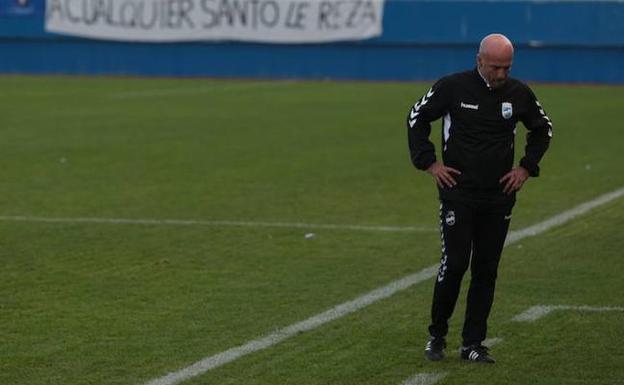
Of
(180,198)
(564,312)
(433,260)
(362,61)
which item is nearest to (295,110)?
(362,61)

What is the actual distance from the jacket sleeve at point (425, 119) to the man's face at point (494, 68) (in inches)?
10.2

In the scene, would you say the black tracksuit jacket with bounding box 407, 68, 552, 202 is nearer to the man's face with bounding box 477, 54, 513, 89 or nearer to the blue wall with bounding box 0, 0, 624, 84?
the man's face with bounding box 477, 54, 513, 89

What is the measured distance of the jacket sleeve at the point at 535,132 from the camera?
8.77 meters

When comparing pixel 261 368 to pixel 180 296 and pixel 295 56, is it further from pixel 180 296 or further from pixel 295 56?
pixel 295 56

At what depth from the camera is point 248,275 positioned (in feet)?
38.6

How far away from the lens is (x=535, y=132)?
894 cm

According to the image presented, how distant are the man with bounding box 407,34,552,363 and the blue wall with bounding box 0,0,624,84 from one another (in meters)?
30.9

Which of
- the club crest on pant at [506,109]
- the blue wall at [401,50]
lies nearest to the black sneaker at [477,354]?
the club crest on pant at [506,109]

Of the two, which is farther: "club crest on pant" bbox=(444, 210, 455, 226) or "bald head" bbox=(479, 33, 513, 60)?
"club crest on pant" bbox=(444, 210, 455, 226)

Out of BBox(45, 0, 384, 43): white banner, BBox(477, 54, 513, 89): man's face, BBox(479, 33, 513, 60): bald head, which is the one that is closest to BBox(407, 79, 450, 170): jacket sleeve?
BBox(477, 54, 513, 89): man's face

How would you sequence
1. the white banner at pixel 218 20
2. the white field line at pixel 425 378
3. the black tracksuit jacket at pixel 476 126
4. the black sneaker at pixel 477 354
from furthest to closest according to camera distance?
the white banner at pixel 218 20 → the black sneaker at pixel 477 354 → the black tracksuit jacket at pixel 476 126 → the white field line at pixel 425 378

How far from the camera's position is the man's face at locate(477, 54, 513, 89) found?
838 cm

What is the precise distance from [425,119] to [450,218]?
543mm

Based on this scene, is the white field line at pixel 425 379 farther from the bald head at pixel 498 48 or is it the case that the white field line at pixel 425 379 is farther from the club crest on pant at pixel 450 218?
the bald head at pixel 498 48
